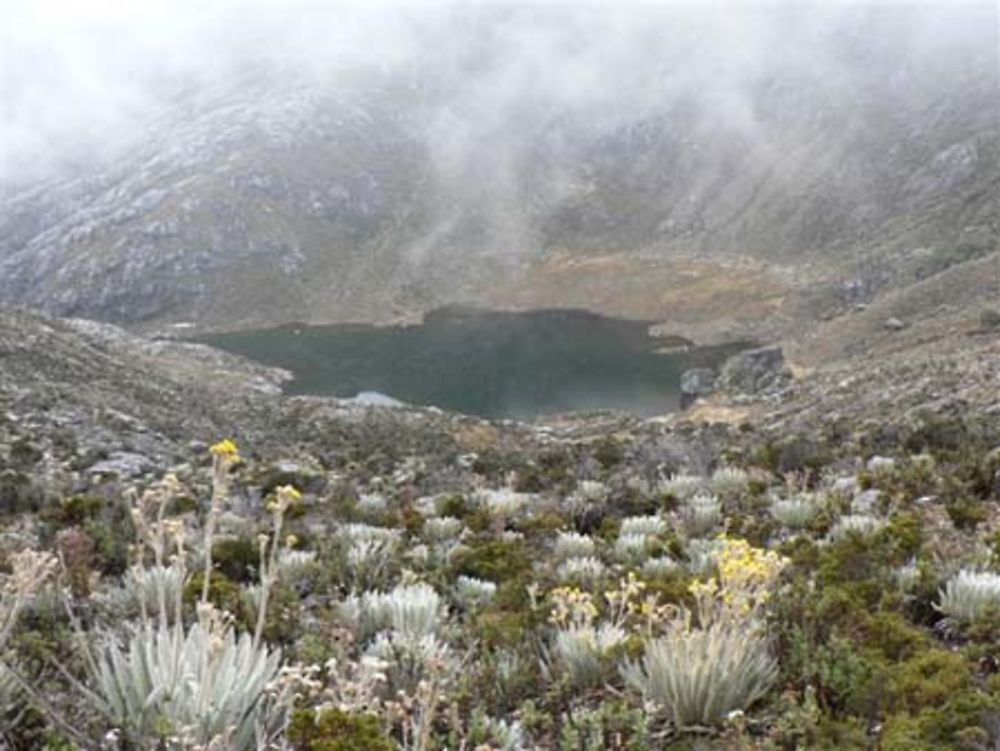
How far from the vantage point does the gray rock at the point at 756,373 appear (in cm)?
5028

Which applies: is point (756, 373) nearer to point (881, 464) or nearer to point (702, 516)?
point (881, 464)

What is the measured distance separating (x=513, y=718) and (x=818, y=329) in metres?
62.2

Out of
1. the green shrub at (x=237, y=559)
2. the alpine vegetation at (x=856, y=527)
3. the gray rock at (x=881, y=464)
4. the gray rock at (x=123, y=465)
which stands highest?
the gray rock at (x=123, y=465)

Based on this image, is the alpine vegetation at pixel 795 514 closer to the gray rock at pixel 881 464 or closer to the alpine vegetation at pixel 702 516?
the alpine vegetation at pixel 702 516

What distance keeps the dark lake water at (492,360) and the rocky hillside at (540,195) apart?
615 centimetres

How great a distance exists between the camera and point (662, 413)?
53.8 metres

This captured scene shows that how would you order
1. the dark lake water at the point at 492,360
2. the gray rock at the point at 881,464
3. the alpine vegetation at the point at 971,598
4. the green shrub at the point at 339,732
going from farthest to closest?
the dark lake water at the point at 492,360 < the gray rock at the point at 881,464 < the alpine vegetation at the point at 971,598 < the green shrub at the point at 339,732

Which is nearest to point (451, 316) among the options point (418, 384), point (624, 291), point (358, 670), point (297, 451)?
point (624, 291)

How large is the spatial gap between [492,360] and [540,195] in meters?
51.3

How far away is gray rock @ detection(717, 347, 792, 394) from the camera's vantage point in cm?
5028

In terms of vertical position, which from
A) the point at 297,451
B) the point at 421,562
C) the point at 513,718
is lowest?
the point at 513,718

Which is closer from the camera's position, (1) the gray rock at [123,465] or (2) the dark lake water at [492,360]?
(1) the gray rock at [123,465]

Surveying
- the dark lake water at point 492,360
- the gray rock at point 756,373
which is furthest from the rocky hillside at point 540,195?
the gray rock at point 756,373

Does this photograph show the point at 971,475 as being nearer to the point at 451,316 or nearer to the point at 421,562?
the point at 421,562
